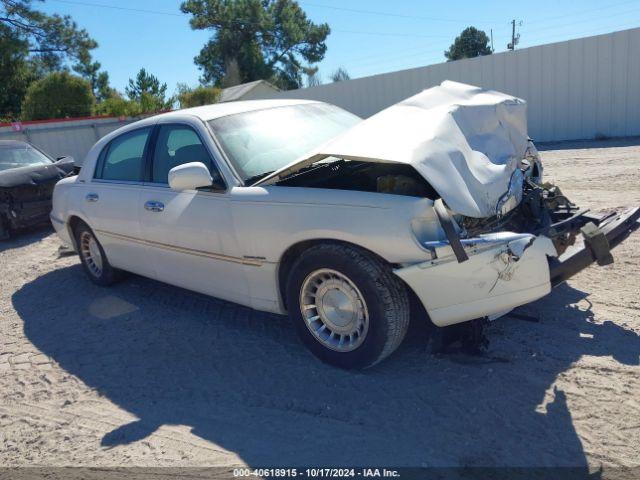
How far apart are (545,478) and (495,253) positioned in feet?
3.71

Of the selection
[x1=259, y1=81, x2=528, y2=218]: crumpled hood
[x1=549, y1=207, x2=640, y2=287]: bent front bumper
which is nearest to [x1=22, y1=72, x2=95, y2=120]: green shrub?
[x1=259, y1=81, x2=528, y2=218]: crumpled hood

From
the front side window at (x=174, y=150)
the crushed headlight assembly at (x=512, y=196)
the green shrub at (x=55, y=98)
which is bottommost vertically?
the crushed headlight assembly at (x=512, y=196)

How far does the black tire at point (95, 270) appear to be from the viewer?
5.55 m

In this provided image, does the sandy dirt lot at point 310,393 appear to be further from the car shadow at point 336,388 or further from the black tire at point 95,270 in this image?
the black tire at point 95,270

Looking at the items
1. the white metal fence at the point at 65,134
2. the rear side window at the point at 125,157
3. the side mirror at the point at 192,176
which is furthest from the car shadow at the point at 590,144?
the white metal fence at the point at 65,134

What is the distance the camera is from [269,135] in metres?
4.30

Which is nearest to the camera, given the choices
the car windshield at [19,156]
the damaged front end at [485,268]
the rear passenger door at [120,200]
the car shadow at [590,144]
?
the damaged front end at [485,268]

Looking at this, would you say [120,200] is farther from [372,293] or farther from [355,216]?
[372,293]

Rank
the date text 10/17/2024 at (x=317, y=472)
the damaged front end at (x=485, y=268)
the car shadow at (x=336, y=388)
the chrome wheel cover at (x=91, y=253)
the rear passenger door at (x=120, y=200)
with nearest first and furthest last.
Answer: the date text 10/17/2024 at (x=317, y=472) < the car shadow at (x=336, y=388) < the damaged front end at (x=485, y=268) < the rear passenger door at (x=120, y=200) < the chrome wheel cover at (x=91, y=253)

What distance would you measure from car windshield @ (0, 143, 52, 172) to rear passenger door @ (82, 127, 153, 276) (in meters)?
4.96

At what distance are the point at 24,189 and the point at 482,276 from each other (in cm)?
836

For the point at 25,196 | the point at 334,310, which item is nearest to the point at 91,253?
the point at 334,310

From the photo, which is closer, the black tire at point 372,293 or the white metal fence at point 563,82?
the black tire at point 372,293

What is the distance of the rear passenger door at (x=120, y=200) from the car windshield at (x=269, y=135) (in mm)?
1034
